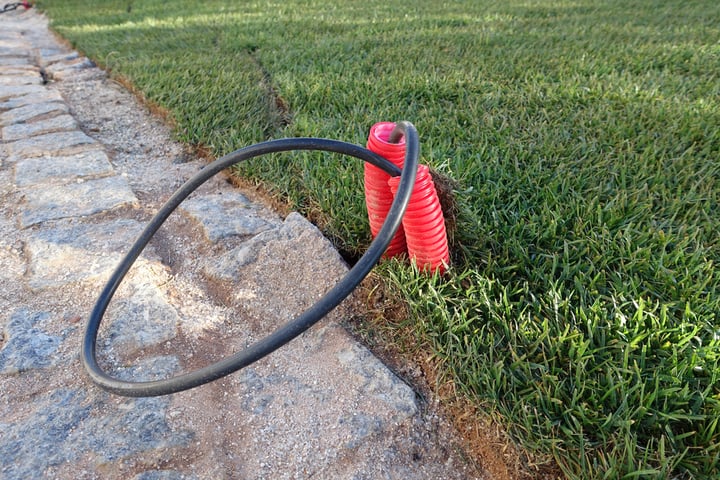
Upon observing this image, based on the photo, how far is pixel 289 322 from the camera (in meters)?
1.10

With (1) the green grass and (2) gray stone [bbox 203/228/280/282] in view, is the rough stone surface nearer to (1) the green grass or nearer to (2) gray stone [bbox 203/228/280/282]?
(1) the green grass

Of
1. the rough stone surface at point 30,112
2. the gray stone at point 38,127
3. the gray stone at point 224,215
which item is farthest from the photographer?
the rough stone surface at point 30,112

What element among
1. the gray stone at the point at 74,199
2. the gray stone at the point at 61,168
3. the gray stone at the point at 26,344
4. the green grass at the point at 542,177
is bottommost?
the gray stone at the point at 61,168

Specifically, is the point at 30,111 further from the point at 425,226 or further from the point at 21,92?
the point at 425,226

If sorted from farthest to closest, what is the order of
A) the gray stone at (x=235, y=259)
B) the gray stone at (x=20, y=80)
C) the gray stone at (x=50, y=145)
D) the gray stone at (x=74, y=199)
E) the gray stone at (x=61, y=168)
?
the gray stone at (x=20, y=80) < the gray stone at (x=50, y=145) < the gray stone at (x=61, y=168) < the gray stone at (x=74, y=199) < the gray stone at (x=235, y=259)

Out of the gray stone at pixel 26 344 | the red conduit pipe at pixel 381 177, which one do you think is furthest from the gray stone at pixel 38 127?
the red conduit pipe at pixel 381 177

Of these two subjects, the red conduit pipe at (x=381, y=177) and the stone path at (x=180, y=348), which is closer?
the stone path at (x=180, y=348)

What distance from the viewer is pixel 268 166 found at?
226cm

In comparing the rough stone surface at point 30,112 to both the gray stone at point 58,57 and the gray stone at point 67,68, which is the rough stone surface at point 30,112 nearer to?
the gray stone at point 67,68

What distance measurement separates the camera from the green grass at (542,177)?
120 cm

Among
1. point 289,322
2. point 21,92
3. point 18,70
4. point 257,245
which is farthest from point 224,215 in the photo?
point 18,70

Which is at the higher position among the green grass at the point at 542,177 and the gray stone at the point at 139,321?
the green grass at the point at 542,177

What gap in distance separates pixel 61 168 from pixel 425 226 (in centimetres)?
188

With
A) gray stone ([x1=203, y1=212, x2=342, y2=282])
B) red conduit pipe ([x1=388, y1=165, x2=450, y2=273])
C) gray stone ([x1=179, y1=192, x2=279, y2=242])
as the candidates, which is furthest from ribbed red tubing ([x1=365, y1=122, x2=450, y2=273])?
gray stone ([x1=179, y1=192, x2=279, y2=242])
